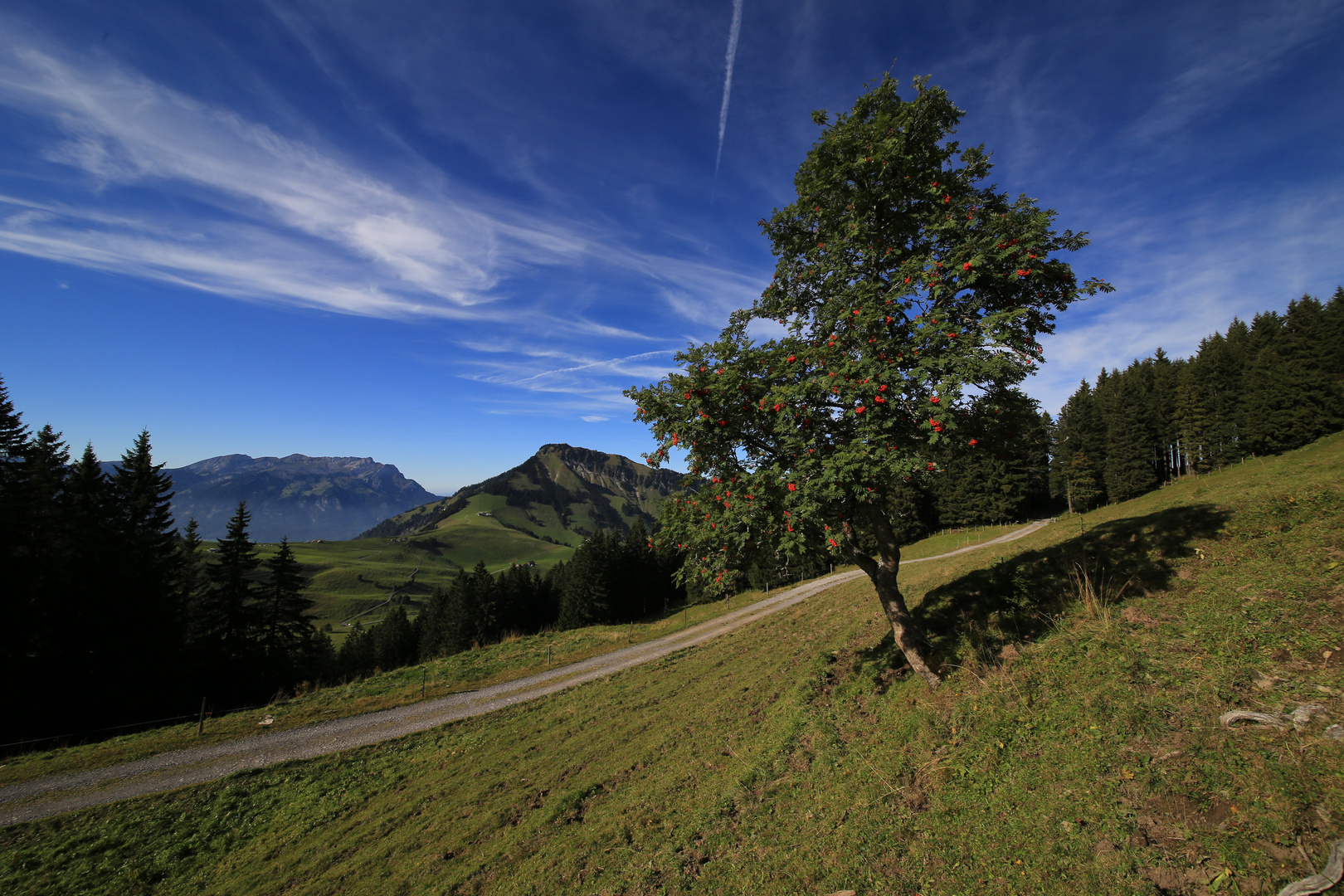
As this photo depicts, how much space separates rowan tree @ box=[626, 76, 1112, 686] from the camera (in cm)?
713

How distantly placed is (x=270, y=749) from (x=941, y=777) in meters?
21.0

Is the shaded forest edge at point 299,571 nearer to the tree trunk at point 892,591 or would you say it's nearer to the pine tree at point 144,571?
the pine tree at point 144,571

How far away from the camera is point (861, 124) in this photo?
8820 mm

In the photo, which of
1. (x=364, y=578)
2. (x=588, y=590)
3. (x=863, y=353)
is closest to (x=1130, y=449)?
(x=588, y=590)

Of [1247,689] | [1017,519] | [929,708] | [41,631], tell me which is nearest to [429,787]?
[929,708]

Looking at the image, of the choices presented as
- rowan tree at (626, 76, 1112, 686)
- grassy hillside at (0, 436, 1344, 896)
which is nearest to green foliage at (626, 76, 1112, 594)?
rowan tree at (626, 76, 1112, 686)

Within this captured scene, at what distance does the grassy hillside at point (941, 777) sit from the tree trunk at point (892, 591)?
59 centimetres

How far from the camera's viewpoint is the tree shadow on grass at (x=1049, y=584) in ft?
29.3

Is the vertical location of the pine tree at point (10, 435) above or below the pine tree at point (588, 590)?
above

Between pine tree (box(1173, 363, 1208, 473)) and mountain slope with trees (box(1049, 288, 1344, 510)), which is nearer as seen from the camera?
mountain slope with trees (box(1049, 288, 1344, 510))

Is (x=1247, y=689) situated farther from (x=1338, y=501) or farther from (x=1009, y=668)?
(x=1338, y=501)

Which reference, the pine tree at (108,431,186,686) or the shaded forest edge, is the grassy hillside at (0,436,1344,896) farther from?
the pine tree at (108,431,186,686)

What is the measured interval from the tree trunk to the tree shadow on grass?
22.7 inches

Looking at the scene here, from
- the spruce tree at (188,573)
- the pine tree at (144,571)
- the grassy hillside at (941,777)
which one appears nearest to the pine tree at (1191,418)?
the grassy hillside at (941,777)
